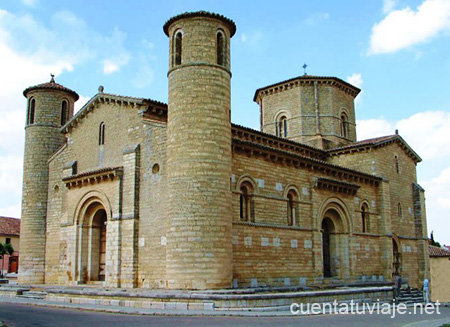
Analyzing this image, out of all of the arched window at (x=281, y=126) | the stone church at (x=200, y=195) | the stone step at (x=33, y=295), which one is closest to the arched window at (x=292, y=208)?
the stone church at (x=200, y=195)

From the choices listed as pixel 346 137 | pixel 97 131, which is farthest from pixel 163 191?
pixel 346 137

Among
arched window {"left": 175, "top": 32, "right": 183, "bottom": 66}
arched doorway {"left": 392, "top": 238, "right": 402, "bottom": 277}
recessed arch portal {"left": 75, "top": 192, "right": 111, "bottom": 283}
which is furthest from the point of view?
arched doorway {"left": 392, "top": 238, "right": 402, "bottom": 277}

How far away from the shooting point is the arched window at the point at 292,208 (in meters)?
A: 22.8

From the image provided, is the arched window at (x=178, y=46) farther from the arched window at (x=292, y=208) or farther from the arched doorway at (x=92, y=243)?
the arched window at (x=292, y=208)

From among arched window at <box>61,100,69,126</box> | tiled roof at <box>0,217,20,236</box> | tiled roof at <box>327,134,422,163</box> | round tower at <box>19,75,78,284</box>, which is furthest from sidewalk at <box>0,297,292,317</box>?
tiled roof at <box>0,217,20,236</box>

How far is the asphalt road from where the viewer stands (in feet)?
38.9

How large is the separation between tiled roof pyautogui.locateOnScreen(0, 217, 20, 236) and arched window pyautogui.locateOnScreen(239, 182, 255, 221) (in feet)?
120

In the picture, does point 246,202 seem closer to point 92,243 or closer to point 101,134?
point 92,243

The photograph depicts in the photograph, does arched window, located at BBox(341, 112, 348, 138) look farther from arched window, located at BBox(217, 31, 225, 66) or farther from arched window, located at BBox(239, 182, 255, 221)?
arched window, located at BBox(217, 31, 225, 66)

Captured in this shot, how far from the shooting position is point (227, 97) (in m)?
19.6

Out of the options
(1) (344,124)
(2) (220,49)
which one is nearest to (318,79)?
(1) (344,124)

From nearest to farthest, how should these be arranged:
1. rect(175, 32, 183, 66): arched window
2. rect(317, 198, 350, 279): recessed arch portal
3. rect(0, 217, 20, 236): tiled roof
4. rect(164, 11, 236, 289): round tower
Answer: rect(164, 11, 236, 289): round tower < rect(175, 32, 183, 66): arched window < rect(317, 198, 350, 279): recessed arch portal < rect(0, 217, 20, 236): tiled roof

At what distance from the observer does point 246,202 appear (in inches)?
819

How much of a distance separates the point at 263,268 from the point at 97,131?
34.6ft
